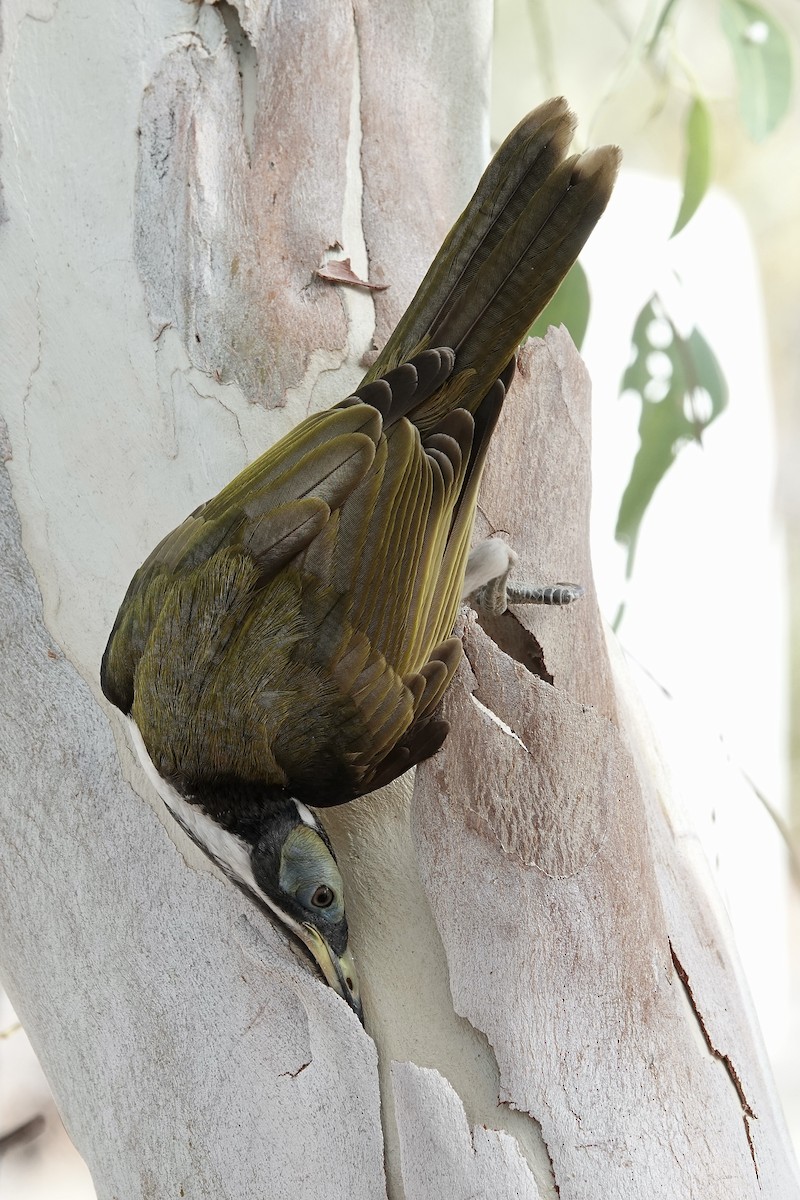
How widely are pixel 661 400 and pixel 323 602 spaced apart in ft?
3.27

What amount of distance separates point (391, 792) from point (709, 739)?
0.74 m

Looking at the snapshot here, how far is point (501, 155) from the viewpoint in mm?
841

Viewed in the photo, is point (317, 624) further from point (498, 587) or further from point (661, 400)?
point (661, 400)

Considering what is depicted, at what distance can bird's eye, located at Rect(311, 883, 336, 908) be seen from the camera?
2.58ft

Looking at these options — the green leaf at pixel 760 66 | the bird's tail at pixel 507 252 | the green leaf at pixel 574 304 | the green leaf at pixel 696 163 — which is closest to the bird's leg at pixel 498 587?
the bird's tail at pixel 507 252

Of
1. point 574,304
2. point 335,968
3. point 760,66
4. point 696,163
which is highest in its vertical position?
point 760,66

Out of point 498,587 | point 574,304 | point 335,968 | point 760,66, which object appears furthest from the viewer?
point 760,66

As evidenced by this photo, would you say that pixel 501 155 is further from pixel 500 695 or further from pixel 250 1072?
pixel 250 1072

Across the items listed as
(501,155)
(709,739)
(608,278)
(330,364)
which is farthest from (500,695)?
(608,278)

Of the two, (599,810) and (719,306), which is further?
(719,306)

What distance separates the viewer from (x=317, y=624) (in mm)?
782

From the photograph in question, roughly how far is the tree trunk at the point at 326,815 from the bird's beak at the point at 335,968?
0.02 metres

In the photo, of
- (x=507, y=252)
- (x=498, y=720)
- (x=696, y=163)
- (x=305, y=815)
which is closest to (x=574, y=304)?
(x=696, y=163)

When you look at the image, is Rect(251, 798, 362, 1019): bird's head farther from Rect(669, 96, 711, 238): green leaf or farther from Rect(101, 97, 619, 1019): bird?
Rect(669, 96, 711, 238): green leaf
